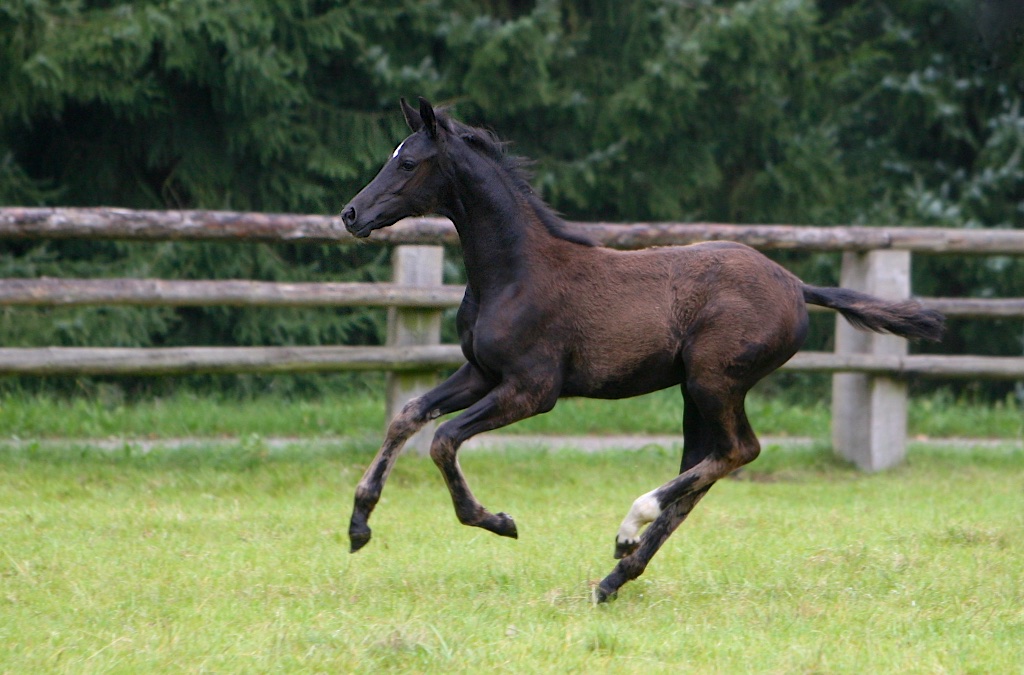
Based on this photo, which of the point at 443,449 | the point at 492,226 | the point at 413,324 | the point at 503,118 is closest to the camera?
the point at 443,449

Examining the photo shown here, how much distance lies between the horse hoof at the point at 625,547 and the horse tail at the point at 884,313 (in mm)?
1452

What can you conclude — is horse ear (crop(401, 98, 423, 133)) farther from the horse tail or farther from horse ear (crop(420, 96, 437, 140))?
the horse tail

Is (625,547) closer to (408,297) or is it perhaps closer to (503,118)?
(408,297)

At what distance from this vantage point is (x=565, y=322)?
5168 millimetres

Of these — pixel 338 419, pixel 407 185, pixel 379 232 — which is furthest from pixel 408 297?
pixel 407 185

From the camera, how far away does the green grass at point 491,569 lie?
402 centimetres

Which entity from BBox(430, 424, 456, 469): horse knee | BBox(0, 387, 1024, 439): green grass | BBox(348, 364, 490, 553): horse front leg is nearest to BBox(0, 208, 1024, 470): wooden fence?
BBox(0, 387, 1024, 439): green grass

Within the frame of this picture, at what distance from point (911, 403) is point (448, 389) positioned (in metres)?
7.72

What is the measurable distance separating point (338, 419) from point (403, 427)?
4699mm

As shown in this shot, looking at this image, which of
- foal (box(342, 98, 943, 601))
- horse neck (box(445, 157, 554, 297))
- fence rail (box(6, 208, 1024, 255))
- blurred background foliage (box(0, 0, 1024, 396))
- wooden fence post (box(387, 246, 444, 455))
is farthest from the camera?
blurred background foliage (box(0, 0, 1024, 396))

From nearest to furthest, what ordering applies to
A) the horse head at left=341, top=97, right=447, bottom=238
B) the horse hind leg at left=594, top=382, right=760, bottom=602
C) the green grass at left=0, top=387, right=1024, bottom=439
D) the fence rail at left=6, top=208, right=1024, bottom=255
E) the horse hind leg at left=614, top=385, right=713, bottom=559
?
the horse hind leg at left=614, top=385, right=713, bottom=559 < the horse hind leg at left=594, top=382, right=760, bottom=602 < the horse head at left=341, top=97, right=447, bottom=238 < the fence rail at left=6, top=208, right=1024, bottom=255 < the green grass at left=0, top=387, right=1024, bottom=439

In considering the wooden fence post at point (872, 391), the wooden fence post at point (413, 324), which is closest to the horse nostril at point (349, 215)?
the wooden fence post at point (413, 324)

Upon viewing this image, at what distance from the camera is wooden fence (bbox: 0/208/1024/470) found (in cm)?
740

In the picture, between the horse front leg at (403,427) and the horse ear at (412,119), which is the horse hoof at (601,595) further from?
the horse ear at (412,119)
